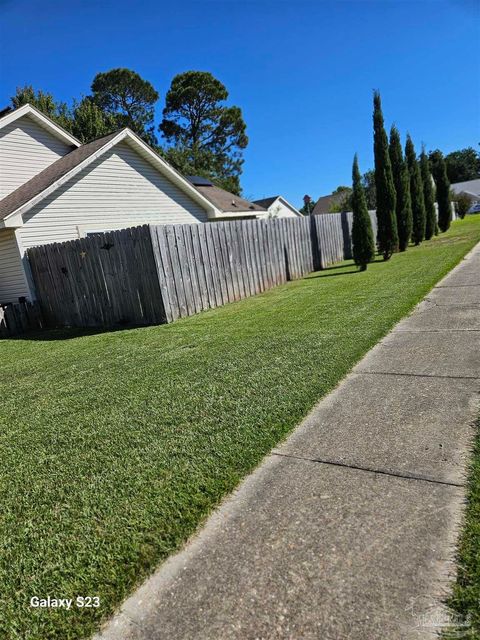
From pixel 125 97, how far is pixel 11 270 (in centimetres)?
3191

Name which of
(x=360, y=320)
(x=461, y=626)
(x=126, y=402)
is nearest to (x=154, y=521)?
(x=461, y=626)

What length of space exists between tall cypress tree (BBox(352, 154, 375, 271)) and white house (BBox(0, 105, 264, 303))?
19.5ft

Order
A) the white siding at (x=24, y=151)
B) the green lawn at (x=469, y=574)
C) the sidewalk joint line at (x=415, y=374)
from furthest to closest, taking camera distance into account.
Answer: the white siding at (x=24, y=151) → the sidewalk joint line at (x=415, y=374) → the green lawn at (x=469, y=574)

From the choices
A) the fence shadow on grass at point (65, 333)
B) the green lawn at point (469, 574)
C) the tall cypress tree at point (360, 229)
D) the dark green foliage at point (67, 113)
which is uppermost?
the dark green foliage at point (67, 113)

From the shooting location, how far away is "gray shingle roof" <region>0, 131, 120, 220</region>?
35.1 feet

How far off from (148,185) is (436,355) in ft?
40.5

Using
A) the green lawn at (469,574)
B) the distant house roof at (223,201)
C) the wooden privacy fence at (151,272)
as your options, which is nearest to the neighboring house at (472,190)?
the distant house roof at (223,201)

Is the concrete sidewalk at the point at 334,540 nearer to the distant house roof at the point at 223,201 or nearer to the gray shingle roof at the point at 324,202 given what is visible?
the distant house roof at the point at 223,201

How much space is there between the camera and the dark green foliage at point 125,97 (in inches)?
1403

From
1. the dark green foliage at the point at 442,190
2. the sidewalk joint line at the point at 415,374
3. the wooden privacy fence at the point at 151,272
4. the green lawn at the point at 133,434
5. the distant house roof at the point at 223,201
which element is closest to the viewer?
the green lawn at the point at 133,434

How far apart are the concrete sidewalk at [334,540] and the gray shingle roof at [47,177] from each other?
1018 centimetres

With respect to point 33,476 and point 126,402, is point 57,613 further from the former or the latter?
point 126,402

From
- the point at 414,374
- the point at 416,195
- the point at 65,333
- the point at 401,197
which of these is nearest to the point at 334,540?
the point at 414,374

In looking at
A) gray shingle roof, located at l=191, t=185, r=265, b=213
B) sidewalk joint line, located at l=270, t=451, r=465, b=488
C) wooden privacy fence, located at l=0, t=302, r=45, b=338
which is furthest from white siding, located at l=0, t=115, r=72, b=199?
sidewalk joint line, located at l=270, t=451, r=465, b=488
